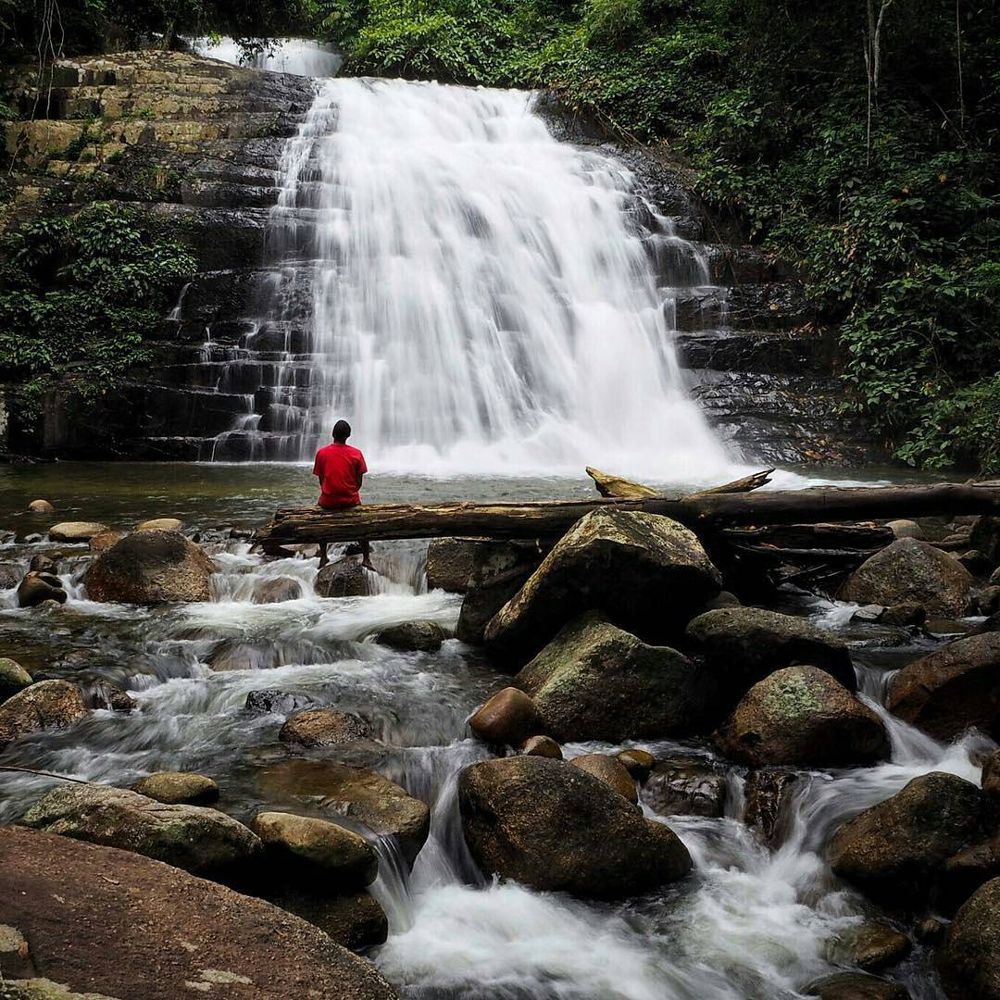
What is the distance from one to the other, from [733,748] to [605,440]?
11.7 meters

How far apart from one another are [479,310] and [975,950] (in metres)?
15.5

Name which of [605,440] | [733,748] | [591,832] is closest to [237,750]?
[591,832]

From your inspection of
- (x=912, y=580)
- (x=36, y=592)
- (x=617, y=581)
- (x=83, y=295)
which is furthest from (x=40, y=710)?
(x=83, y=295)

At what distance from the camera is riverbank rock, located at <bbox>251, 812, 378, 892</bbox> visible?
3.33 meters

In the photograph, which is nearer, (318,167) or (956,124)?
(956,124)

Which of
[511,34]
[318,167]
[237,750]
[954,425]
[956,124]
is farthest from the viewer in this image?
[511,34]

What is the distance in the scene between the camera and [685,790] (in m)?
4.33

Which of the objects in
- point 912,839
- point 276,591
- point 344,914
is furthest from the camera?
point 276,591

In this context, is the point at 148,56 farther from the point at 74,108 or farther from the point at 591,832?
the point at 591,832

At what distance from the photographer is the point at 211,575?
7.52 m

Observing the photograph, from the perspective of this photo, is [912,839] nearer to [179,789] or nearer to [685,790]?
[685,790]

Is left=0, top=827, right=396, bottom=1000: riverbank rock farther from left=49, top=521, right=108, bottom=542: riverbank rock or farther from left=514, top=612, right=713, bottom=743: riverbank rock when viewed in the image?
left=49, top=521, right=108, bottom=542: riverbank rock

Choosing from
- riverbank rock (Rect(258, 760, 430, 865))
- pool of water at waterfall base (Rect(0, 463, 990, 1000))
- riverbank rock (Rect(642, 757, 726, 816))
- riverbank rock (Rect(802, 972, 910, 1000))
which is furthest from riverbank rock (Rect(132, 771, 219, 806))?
riverbank rock (Rect(802, 972, 910, 1000))

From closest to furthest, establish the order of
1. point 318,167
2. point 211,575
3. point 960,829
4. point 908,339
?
1. point 960,829
2. point 211,575
3. point 908,339
4. point 318,167
